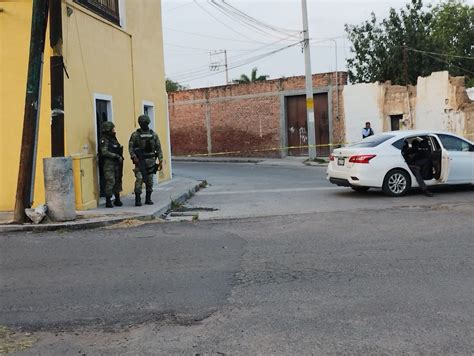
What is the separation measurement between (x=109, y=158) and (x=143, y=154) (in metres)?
0.72

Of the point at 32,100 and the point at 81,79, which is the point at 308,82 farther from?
the point at 32,100

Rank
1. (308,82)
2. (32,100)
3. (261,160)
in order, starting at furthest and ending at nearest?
(261,160)
(308,82)
(32,100)

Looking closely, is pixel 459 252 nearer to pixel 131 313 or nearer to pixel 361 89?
pixel 131 313

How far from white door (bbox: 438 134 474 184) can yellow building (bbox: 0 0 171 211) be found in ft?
25.1

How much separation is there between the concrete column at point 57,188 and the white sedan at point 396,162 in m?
5.99

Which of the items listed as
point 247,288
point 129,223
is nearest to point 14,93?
point 129,223

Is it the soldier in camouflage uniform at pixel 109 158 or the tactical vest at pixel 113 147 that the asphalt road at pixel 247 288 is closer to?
the soldier in camouflage uniform at pixel 109 158

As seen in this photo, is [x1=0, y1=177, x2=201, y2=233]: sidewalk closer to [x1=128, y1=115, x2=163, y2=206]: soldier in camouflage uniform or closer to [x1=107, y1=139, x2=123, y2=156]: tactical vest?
[x1=128, y1=115, x2=163, y2=206]: soldier in camouflage uniform

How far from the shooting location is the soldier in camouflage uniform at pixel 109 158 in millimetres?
11117

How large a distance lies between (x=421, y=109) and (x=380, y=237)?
1828 cm

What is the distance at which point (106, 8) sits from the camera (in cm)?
1365

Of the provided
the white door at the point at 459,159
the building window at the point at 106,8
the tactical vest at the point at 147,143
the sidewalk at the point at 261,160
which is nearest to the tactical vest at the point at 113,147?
the tactical vest at the point at 147,143

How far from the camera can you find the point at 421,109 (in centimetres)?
2475

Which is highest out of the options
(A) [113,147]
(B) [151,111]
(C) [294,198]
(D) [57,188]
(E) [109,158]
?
(B) [151,111]
